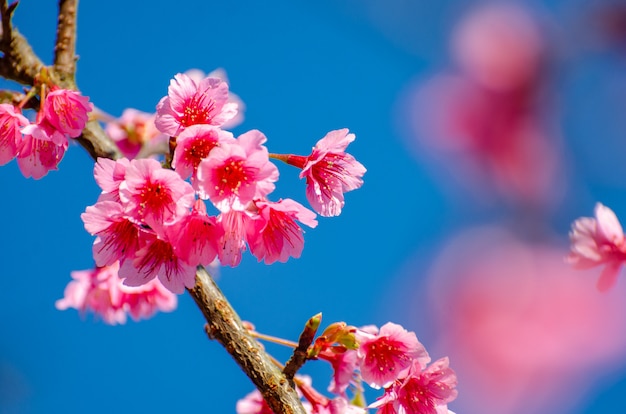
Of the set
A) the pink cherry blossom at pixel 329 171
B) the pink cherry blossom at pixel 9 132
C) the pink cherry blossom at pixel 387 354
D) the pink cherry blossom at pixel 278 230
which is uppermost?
the pink cherry blossom at pixel 9 132

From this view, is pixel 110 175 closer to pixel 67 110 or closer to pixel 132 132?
pixel 67 110

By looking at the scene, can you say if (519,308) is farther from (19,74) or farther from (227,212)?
(19,74)

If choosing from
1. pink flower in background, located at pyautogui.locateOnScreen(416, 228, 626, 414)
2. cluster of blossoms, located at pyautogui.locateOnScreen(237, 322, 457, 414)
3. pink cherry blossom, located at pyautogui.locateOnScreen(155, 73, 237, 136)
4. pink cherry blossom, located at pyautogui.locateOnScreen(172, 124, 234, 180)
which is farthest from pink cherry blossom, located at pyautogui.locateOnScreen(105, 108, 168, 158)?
pink flower in background, located at pyautogui.locateOnScreen(416, 228, 626, 414)

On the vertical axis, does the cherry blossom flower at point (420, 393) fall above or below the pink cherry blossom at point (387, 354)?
below

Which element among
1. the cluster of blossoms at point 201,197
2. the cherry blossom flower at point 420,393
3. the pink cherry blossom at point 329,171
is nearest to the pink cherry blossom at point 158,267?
the cluster of blossoms at point 201,197

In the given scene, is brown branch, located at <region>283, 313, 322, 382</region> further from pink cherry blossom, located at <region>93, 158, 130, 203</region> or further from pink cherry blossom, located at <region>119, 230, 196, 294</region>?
pink cherry blossom, located at <region>93, 158, 130, 203</region>

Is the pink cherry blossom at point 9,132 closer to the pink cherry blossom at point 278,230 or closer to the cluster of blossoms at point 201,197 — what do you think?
the cluster of blossoms at point 201,197

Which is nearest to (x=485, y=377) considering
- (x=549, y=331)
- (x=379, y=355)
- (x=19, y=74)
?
(x=549, y=331)

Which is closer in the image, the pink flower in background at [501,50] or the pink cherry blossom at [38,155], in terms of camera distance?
the pink flower in background at [501,50]
